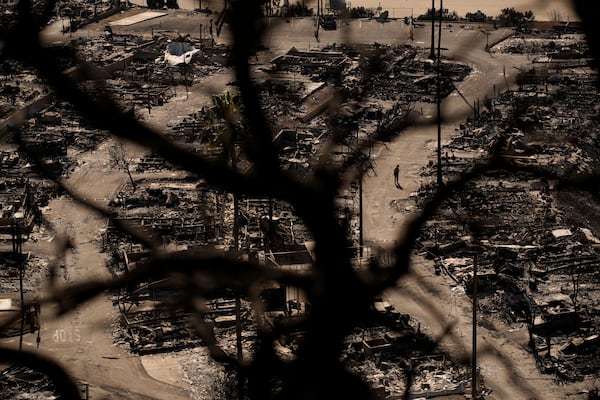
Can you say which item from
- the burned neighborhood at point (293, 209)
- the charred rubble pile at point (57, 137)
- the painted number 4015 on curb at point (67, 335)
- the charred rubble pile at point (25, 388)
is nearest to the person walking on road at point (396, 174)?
the burned neighborhood at point (293, 209)

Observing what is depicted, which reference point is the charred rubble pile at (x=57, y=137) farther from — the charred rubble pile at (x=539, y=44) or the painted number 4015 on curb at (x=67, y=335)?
the charred rubble pile at (x=539, y=44)

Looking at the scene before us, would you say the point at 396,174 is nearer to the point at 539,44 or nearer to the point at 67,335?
the point at 67,335

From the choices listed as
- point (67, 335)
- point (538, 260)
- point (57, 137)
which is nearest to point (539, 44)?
point (57, 137)

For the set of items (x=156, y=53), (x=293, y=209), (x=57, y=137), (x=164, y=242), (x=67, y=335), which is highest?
(x=293, y=209)

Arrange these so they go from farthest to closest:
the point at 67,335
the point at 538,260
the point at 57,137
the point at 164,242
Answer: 1. the point at 57,137
2. the point at 538,260
3. the point at 164,242
4. the point at 67,335

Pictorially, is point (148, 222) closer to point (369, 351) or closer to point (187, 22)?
point (369, 351)

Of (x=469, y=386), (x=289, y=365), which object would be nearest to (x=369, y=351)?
(x=469, y=386)

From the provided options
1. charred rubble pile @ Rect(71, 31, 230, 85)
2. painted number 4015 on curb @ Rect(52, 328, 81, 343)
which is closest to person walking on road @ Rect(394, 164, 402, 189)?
painted number 4015 on curb @ Rect(52, 328, 81, 343)

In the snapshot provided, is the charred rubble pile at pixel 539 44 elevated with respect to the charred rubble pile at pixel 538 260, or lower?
elevated
